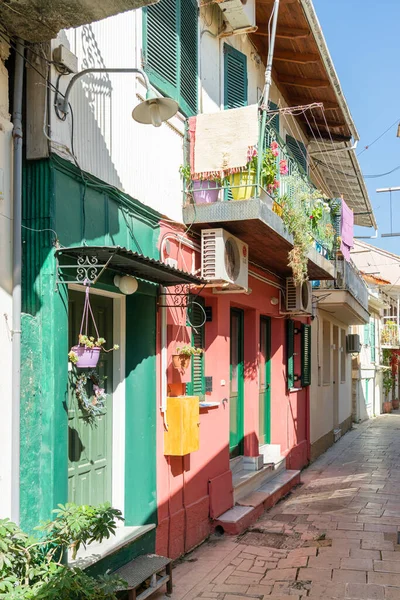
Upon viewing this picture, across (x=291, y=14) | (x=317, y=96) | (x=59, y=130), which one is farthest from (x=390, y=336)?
(x=59, y=130)

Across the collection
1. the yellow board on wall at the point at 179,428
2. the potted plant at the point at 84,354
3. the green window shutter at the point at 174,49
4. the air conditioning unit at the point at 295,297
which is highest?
the green window shutter at the point at 174,49

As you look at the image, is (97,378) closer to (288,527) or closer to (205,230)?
(205,230)

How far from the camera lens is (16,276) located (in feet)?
14.8

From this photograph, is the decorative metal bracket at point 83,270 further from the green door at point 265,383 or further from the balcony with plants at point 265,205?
the green door at point 265,383

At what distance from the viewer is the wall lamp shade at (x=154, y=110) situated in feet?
17.2

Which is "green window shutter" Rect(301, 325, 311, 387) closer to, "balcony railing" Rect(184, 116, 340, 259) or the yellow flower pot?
"balcony railing" Rect(184, 116, 340, 259)

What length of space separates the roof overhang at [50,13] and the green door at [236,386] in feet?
19.6

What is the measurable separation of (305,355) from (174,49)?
7.68 meters

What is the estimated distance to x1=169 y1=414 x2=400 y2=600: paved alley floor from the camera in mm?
6180

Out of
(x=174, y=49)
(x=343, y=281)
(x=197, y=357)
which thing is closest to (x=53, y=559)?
(x=197, y=357)

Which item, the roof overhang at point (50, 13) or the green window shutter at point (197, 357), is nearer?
the roof overhang at point (50, 13)

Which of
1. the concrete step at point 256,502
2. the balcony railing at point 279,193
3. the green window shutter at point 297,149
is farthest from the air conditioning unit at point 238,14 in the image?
the concrete step at point 256,502

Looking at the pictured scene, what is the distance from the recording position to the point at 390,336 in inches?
1225

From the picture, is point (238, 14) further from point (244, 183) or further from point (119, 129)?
point (119, 129)
